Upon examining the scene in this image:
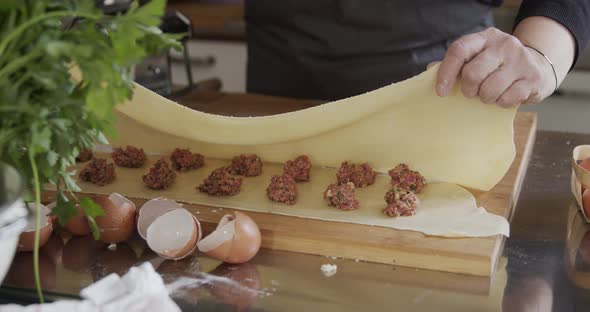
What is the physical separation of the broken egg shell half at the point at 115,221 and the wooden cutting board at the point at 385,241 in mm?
92

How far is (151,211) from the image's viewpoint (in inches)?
38.5

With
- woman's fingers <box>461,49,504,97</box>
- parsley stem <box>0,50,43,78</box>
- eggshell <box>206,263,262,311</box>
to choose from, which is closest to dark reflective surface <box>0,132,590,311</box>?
eggshell <box>206,263,262,311</box>

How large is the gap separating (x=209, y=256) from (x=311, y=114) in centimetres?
29

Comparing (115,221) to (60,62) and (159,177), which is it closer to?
(159,177)

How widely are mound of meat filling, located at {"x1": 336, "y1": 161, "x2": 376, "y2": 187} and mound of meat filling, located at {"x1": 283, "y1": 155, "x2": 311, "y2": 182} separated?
1.9 inches

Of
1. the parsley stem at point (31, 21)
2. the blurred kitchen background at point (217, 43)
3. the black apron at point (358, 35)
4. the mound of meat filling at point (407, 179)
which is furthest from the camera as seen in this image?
the blurred kitchen background at point (217, 43)

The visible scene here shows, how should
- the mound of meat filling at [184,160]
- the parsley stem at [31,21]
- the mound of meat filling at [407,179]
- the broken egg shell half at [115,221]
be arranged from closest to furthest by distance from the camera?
the parsley stem at [31,21]
the broken egg shell half at [115,221]
the mound of meat filling at [407,179]
the mound of meat filling at [184,160]

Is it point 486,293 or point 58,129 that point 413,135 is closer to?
point 486,293

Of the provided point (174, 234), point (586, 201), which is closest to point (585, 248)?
point (586, 201)

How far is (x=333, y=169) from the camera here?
3.85ft

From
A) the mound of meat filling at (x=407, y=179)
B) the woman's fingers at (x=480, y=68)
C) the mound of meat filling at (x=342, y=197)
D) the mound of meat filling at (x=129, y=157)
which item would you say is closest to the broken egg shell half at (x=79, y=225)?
the mound of meat filling at (x=129, y=157)

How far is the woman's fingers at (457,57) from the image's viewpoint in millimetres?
1017

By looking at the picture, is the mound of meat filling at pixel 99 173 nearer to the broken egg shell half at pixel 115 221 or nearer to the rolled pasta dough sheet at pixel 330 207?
the rolled pasta dough sheet at pixel 330 207

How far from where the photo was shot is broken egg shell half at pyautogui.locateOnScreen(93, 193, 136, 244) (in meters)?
0.95
